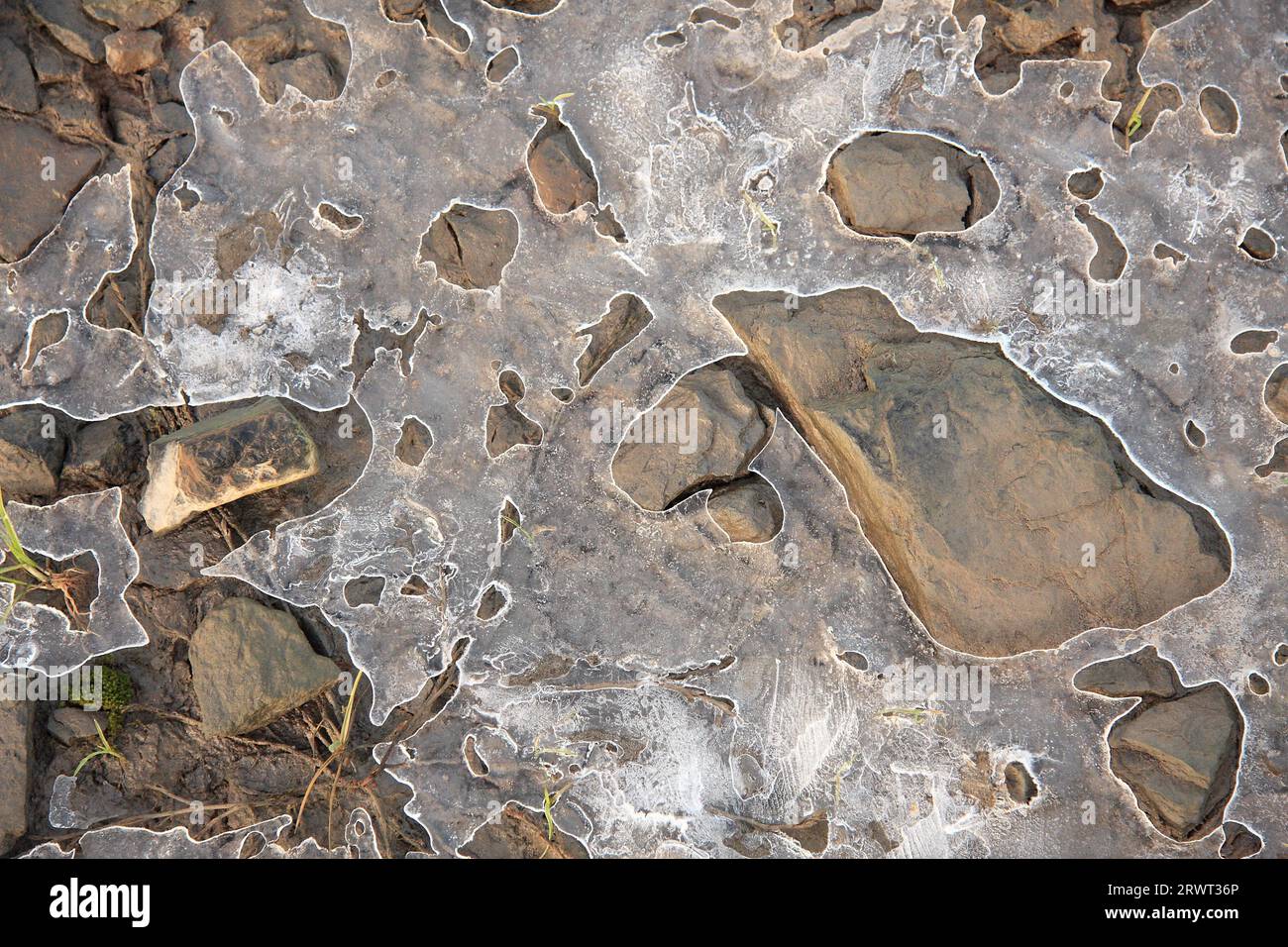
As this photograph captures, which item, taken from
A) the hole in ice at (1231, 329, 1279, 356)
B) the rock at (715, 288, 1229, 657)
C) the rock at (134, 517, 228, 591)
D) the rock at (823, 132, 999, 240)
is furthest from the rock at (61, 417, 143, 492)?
the hole in ice at (1231, 329, 1279, 356)

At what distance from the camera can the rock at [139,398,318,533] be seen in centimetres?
330

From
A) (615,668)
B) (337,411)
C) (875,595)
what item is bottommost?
(615,668)

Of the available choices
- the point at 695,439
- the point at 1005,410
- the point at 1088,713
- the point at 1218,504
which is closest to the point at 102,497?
the point at 695,439

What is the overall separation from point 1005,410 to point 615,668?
185 centimetres

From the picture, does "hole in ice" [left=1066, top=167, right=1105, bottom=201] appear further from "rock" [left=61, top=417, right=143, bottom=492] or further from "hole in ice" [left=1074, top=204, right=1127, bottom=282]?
"rock" [left=61, top=417, right=143, bottom=492]

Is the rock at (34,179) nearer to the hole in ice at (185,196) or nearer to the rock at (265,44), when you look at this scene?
the hole in ice at (185,196)

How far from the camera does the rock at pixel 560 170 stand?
351cm

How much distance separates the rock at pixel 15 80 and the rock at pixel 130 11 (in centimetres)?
33

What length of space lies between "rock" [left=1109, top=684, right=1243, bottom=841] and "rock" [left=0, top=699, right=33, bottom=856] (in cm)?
434

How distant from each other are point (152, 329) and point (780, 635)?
9.59 feet

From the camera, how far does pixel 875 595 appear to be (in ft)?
11.5

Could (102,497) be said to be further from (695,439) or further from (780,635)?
(780,635)

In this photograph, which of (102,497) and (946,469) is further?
(102,497)

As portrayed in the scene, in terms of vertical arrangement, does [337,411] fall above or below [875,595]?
above
